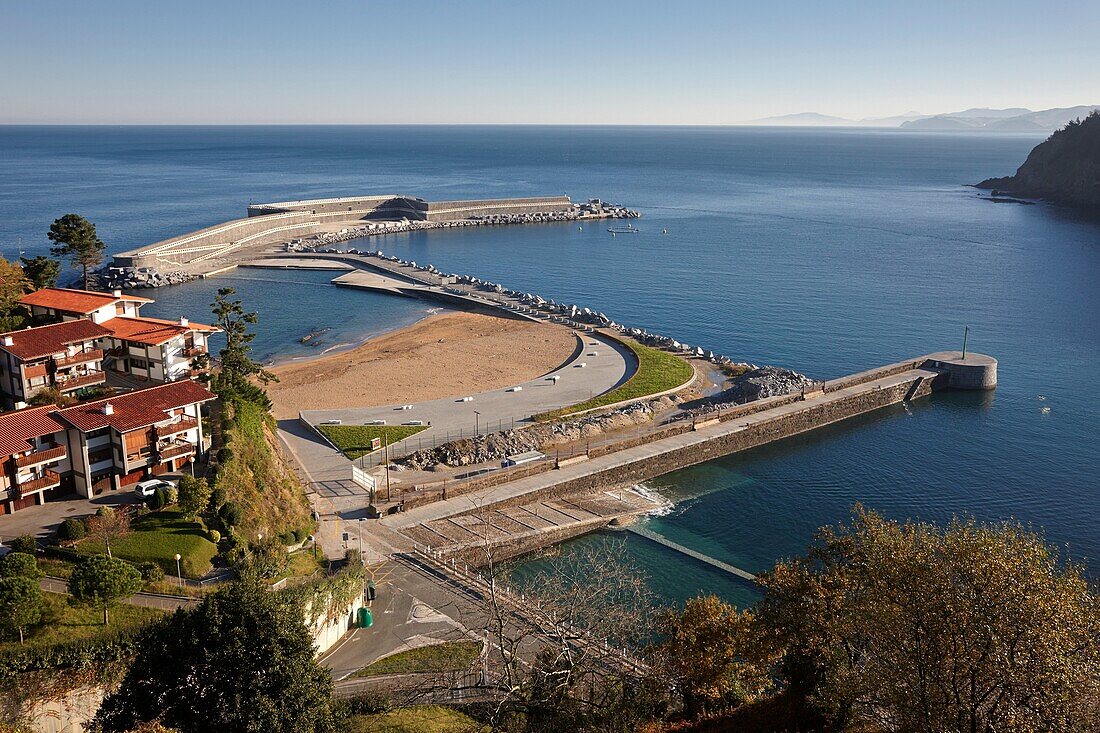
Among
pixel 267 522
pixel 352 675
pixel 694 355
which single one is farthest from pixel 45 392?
pixel 694 355

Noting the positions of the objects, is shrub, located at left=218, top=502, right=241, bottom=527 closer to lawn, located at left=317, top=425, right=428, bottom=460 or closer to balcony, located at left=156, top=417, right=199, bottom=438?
balcony, located at left=156, top=417, right=199, bottom=438

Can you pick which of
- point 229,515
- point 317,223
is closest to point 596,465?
point 229,515

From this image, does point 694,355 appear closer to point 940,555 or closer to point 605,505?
point 605,505

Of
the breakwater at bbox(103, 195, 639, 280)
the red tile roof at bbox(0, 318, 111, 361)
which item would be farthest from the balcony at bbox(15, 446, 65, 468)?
the breakwater at bbox(103, 195, 639, 280)

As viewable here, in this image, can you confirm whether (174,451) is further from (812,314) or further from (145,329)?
(812,314)

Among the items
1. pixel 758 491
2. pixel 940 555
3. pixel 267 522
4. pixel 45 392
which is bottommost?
pixel 758 491

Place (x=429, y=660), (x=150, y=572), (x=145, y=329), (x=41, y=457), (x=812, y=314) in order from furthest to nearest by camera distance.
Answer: (x=812, y=314)
(x=145, y=329)
(x=41, y=457)
(x=429, y=660)
(x=150, y=572)
